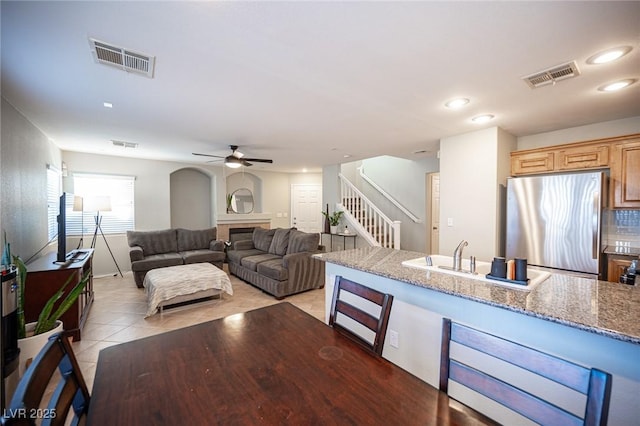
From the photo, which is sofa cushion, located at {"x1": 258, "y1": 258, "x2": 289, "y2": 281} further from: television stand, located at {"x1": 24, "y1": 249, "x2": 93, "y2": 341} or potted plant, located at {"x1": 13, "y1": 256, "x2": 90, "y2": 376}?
potted plant, located at {"x1": 13, "y1": 256, "x2": 90, "y2": 376}

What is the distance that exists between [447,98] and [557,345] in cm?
212

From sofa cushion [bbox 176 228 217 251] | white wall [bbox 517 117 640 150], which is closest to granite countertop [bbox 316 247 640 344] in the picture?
white wall [bbox 517 117 640 150]

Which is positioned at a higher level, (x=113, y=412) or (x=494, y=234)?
(x=494, y=234)

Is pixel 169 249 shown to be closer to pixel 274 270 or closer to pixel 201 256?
pixel 201 256

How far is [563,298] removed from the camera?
1.41 m

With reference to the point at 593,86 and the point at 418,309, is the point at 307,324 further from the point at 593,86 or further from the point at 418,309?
the point at 593,86

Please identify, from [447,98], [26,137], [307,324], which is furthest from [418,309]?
[26,137]

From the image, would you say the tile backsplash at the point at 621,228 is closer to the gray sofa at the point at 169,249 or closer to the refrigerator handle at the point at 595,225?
the refrigerator handle at the point at 595,225

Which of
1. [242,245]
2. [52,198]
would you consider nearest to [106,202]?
[52,198]

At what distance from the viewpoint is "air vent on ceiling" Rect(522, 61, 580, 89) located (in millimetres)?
1991

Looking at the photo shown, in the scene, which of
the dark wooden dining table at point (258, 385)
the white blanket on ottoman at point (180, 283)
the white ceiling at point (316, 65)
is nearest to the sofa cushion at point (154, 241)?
the white blanket on ottoman at point (180, 283)

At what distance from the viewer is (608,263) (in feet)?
9.29

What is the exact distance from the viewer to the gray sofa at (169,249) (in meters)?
4.66

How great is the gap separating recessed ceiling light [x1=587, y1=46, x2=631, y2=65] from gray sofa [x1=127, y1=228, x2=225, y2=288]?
568 centimetres
